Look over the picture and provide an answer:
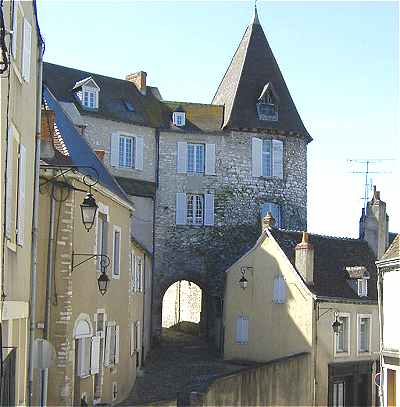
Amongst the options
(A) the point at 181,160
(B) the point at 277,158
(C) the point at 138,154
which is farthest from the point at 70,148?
(B) the point at 277,158

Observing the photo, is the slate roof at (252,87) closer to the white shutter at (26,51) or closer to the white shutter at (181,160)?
the white shutter at (181,160)

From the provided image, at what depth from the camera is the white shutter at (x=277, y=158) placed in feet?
115

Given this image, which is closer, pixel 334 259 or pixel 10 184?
pixel 10 184

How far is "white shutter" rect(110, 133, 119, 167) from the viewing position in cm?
3284

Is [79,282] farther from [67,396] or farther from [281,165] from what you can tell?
[281,165]

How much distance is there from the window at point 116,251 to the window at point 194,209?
15203 millimetres

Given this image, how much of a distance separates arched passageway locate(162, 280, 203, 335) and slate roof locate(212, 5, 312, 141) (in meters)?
8.30

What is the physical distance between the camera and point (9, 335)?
9.34m

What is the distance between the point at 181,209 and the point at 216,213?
1.55 meters

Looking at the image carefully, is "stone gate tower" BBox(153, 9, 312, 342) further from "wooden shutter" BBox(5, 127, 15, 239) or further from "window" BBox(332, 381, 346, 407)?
"wooden shutter" BBox(5, 127, 15, 239)

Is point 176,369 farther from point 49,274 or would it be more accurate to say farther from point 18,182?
point 18,182

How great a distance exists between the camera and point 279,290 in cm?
2647

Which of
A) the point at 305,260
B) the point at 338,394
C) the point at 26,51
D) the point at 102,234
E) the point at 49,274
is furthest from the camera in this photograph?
the point at 305,260

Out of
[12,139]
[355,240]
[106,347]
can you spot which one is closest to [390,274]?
[106,347]
